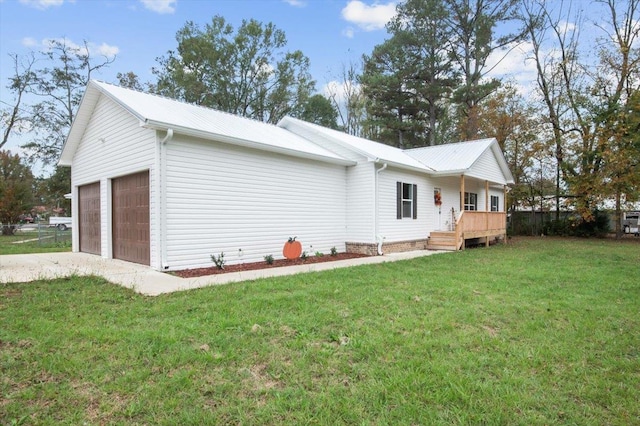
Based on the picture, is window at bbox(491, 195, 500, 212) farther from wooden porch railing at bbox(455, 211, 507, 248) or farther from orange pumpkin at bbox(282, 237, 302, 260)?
orange pumpkin at bbox(282, 237, 302, 260)

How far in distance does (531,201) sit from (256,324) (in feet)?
76.0

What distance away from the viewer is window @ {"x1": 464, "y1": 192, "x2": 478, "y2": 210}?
58.1 feet

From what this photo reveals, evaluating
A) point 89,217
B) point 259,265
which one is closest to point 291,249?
point 259,265

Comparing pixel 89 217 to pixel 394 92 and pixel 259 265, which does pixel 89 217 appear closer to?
pixel 259 265

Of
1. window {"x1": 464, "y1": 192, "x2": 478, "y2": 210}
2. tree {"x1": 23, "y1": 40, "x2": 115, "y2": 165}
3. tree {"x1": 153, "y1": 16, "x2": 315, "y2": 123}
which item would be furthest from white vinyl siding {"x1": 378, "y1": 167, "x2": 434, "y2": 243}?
tree {"x1": 23, "y1": 40, "x2": 115, "y2": 165}

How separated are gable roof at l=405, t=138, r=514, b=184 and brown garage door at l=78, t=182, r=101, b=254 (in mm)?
12093

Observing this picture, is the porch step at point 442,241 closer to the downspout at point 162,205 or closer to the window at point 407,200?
the window at point 407,200

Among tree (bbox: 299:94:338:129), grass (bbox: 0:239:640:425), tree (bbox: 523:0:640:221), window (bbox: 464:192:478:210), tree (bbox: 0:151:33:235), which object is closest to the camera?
grass (bbox: 0:239:640:425)

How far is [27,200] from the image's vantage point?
26.8 meters

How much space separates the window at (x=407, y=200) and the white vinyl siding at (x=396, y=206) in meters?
0.15

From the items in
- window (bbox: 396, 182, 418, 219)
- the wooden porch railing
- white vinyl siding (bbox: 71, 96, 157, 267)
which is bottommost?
the wooden porch railing

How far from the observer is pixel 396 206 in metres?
12.9

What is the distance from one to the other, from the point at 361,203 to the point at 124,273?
23.9ft

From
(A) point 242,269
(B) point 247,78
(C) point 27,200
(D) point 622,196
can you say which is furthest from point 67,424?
(C) point 27,200
